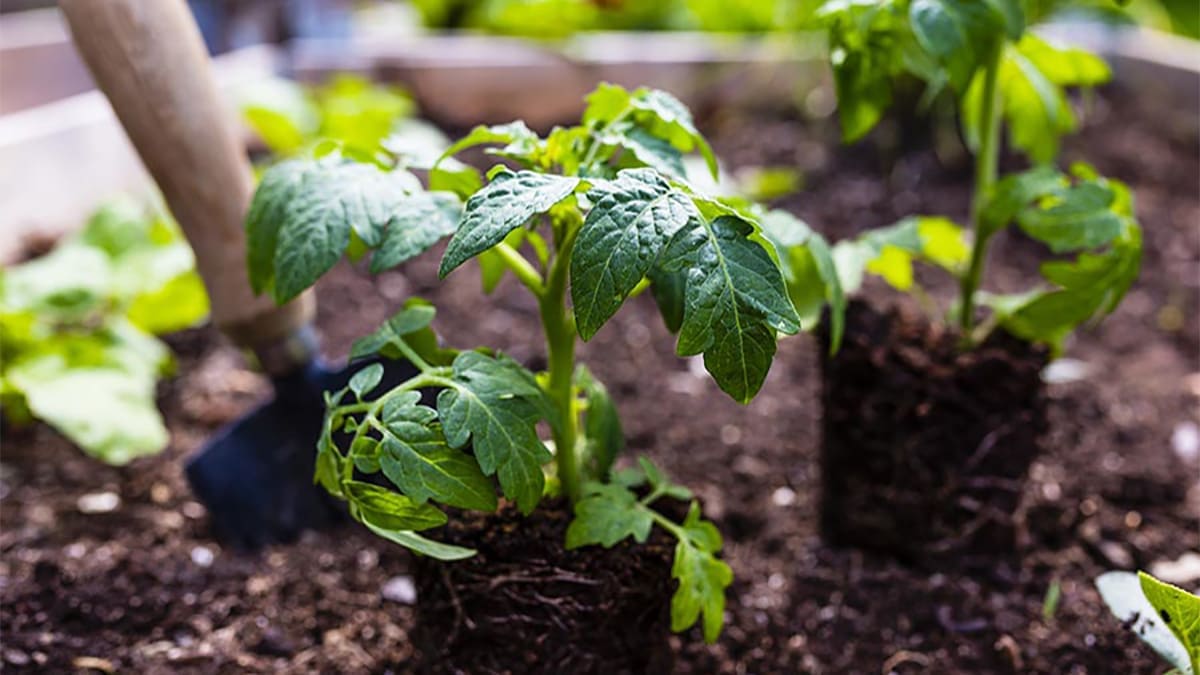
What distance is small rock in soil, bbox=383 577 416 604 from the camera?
1.29 metres

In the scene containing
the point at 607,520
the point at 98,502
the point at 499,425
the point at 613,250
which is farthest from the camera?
the point at 98,502

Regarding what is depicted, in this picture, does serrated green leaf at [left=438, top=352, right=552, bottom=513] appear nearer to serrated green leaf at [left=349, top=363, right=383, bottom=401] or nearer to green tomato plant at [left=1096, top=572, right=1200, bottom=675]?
serrated green leaf at [left=349, top=363, right=383, bottom=401]

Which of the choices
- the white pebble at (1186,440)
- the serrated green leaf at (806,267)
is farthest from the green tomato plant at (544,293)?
the white pebble at (1186,440)

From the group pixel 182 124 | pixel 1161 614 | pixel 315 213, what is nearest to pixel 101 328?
pixel 182 124

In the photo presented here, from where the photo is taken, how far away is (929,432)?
1.25 meters

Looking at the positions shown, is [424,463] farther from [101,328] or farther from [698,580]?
[101,328]

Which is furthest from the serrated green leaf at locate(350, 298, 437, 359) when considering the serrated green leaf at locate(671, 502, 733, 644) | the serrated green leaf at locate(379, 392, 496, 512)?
the serrated green leaf at locate(671, 502, 733, 644)

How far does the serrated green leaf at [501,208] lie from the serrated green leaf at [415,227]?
0.42 ft

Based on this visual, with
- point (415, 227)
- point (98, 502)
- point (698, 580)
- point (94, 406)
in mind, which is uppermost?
point (415, 227)

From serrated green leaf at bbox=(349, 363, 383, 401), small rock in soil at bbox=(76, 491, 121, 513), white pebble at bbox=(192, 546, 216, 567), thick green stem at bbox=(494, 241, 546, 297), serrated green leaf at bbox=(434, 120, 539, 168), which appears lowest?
small rock in soil at bbox=(76, 491, 121, 513)

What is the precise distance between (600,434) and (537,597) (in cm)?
17

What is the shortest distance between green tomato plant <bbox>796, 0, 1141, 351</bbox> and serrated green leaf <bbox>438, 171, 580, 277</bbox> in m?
0.45

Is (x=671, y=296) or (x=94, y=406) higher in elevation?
(x=671, y=296)

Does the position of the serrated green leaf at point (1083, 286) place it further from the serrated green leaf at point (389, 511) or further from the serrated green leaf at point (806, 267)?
the serrated green leaf at point (389, 511)
